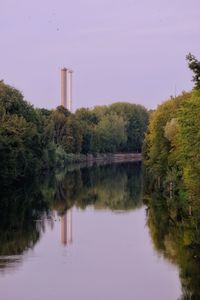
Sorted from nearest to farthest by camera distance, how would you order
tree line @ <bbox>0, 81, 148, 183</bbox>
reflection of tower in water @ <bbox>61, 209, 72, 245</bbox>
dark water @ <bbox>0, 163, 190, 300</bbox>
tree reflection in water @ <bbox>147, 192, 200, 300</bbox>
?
dark water @ <bbox>0, 163, 190, 300</bbox> < tree reflection in water @ <bbox>147, 192, 200, 300</bbox> < reflection of tower in water @ <bbox>61, 209, 72, 245</bbox> < tree line @ <bbox>0, 81, 148, 183</bbox>

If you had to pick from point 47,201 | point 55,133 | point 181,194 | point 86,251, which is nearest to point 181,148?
point 181,194

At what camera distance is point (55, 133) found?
121938 millimetres

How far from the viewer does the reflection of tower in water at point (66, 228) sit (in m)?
37.5

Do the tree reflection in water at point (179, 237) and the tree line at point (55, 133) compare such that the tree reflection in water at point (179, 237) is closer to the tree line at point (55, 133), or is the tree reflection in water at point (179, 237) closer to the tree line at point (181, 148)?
the tree line at point (181, 148)

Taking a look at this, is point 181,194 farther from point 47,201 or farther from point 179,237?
point 179,237

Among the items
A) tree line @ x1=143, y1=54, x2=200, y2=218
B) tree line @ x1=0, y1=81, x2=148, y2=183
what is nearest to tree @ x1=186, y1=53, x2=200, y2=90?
tree line @ x1=143, y1=54, x2=200, y2=218

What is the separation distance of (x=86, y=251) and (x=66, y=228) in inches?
308

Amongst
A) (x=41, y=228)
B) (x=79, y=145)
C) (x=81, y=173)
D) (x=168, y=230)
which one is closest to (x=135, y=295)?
(x=168, y=230)

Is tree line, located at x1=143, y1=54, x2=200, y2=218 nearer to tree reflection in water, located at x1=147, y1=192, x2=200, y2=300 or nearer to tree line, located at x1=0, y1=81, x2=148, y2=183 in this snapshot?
tree reflection in water, located at x1=147, y1=192, x2=200, y2=300

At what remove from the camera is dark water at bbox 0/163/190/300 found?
26719 mm

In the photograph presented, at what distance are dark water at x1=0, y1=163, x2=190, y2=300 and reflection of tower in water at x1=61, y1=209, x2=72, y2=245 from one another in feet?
0.17

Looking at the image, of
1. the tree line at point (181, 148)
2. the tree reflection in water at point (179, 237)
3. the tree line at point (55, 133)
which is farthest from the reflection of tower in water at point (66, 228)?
the tree line at point (55, 133)

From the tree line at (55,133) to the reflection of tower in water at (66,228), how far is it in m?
19.0

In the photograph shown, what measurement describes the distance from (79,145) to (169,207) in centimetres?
7773
